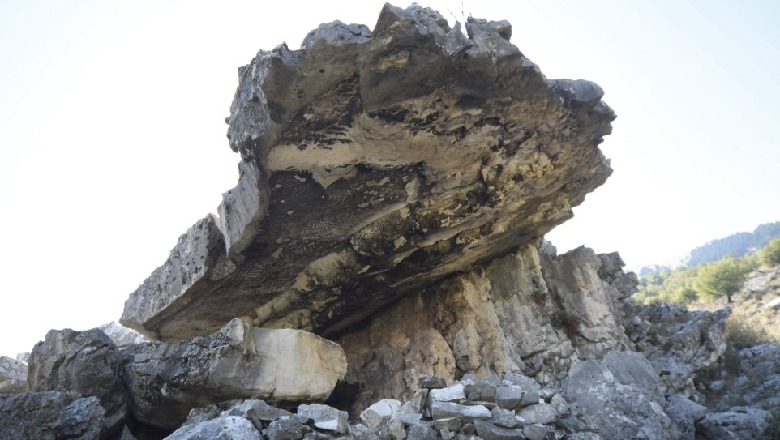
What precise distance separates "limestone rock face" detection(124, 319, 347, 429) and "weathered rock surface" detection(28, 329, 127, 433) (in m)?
0.23

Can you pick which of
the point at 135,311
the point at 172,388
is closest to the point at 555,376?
the point at 172,388

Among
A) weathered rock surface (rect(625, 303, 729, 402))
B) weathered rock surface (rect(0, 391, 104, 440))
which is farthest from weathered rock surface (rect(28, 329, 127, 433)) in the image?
weathered rock surface (rect(625, 303, 729, 402))

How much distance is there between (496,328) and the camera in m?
8.94

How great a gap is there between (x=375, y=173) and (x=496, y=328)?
13.2 feet

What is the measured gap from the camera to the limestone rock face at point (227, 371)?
6.14 m

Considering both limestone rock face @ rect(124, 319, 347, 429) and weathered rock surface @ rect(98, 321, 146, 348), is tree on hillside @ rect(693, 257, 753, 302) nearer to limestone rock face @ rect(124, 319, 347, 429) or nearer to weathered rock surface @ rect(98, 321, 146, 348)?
limestone rock face @ rect(124, 319, 347, 429)

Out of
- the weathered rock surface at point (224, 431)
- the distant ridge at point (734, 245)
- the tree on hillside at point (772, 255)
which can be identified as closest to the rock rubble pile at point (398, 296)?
the weathered rock surface at point (224, 431)

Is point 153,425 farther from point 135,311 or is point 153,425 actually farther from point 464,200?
point 464,200

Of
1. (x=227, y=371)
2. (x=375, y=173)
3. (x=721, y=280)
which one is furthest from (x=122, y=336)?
(x=721, y=280)

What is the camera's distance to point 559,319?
30.9ft

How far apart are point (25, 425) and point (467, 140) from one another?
6.00 m

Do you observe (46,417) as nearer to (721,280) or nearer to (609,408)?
(609,408)

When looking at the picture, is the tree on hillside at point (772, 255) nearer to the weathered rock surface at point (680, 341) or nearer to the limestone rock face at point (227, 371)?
the weathered rock surface at point (680, 341)

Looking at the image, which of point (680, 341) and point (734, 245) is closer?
point (680, 341)
